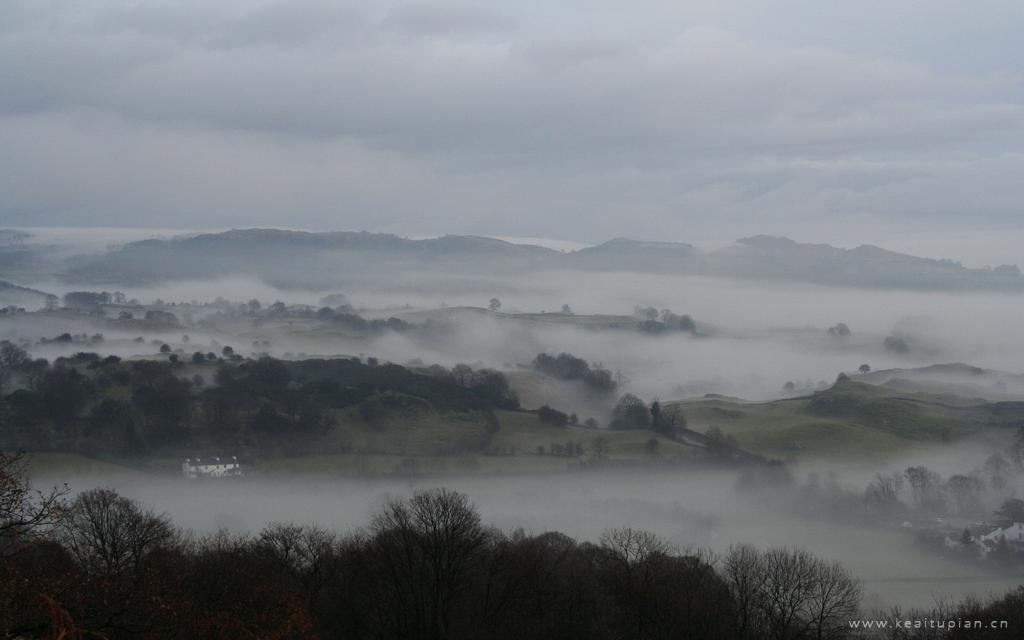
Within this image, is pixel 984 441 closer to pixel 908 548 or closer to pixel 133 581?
pixel 908 548

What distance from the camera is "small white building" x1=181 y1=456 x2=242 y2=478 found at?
10938 cm

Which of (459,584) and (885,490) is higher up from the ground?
(459,584)

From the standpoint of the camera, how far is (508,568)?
44.1m

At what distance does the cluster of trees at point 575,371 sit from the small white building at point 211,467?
6791 cm

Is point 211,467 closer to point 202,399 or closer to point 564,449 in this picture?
point 202,399

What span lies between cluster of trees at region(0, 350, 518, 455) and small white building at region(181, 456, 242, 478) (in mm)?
5517

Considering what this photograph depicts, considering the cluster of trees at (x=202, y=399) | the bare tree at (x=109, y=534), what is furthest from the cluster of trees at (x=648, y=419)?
the bare tree at (x=109, y=534)

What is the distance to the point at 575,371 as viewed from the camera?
583 ft

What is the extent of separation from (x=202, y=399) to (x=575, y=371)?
68589 millimetres

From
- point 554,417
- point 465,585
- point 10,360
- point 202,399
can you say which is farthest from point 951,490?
point 10,360

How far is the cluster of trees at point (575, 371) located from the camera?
167238 mm

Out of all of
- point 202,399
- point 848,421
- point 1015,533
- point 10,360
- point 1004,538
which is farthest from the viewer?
point 10,360

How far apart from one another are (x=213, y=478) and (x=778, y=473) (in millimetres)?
60866

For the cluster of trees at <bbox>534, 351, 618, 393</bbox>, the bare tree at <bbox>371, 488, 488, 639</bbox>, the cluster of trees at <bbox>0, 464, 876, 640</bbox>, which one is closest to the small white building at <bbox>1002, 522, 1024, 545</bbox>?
the cluster of trees at <bbox>0, 464, 876, 640</bbox>
